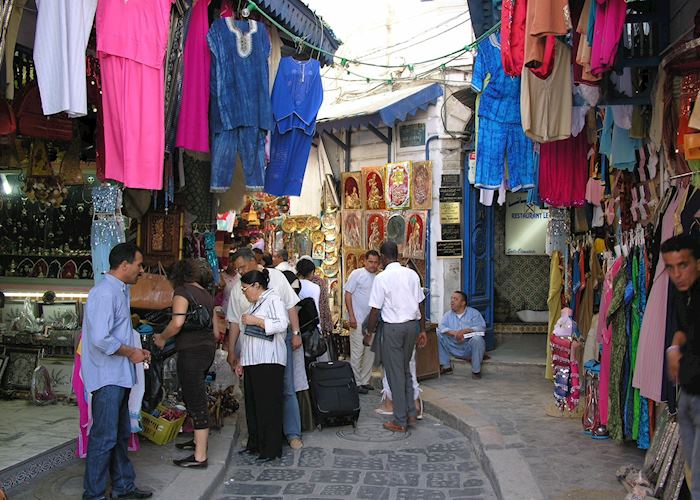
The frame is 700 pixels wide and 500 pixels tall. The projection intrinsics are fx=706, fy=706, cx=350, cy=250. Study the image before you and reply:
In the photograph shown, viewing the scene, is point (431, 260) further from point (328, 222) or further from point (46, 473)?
point (46, 473)

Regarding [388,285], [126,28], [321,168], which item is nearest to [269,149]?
[388,285]

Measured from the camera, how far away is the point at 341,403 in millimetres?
7148

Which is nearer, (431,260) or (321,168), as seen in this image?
(431,260)

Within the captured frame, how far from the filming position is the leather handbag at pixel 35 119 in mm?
5652

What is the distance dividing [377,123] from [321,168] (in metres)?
2.55

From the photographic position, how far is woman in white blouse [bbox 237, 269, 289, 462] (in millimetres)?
6004

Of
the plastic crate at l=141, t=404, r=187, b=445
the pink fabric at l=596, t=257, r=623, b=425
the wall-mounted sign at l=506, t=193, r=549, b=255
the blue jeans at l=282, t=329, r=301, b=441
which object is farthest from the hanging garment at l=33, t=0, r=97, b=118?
the wall-mounted sign at l=506, t=193, r=549, b=255

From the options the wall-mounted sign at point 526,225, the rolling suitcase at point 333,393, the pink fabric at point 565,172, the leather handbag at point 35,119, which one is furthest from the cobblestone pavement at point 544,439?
the leather handbag at point 35,119

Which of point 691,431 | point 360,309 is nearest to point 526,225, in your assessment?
point 360,309

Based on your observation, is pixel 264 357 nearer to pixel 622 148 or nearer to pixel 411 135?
pixel 622 148

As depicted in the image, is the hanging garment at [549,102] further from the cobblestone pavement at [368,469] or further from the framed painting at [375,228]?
the framed painting at [375,228]

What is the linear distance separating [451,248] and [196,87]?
5.56m

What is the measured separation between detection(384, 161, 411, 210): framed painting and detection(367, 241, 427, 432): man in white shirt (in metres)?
4.39

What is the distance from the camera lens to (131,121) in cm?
534
